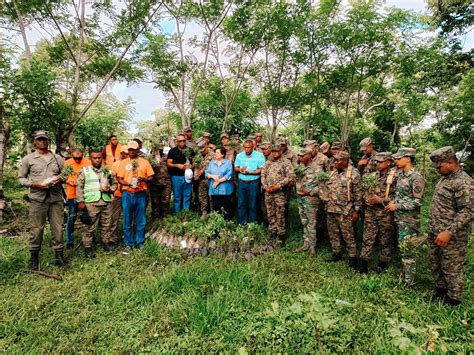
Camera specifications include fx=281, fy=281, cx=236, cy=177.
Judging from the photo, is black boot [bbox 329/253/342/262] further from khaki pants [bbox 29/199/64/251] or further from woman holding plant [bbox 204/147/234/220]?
khaki pants [bbox 29/199/64/251]

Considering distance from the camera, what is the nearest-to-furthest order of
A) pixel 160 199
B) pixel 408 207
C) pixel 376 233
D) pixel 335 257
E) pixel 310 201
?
pixel 408 207 → pixel 376 233 → pixel 335 257 → pixel 310 201 → pixel 160 199

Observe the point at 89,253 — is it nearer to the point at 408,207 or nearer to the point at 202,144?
the point at 202,144

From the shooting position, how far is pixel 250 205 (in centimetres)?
684

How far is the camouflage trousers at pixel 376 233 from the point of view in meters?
4.93

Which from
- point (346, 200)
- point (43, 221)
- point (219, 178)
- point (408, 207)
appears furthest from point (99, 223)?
point (408, 207)

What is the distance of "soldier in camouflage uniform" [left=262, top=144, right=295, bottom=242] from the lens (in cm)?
625

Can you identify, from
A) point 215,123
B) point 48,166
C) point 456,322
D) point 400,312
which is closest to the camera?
Result: point 456,322

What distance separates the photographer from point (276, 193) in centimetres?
635

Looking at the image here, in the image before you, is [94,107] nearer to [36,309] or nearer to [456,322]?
[36,309]

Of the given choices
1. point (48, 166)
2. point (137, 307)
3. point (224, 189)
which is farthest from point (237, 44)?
point (137, 307)

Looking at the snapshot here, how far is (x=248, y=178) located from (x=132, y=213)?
8.93 feet

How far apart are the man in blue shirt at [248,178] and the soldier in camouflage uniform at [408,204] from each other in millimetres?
2978

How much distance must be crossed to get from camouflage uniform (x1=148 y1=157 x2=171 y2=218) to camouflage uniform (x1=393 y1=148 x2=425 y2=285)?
5.16 metres

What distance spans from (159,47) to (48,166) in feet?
25.4
